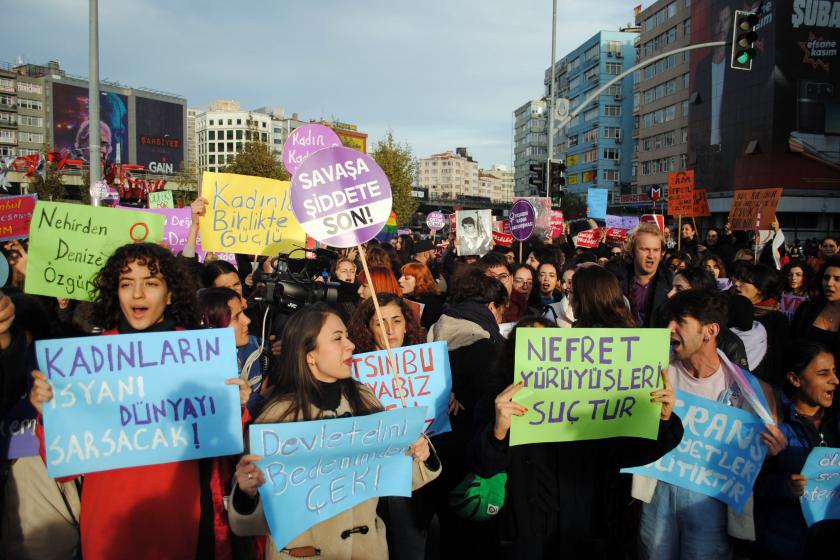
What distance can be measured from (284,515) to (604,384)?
1514mm

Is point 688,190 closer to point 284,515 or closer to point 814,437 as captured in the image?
point 814,437

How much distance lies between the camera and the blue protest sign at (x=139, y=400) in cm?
248

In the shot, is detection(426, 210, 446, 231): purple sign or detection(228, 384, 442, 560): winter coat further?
detection(426, 210, 446, 231): purple sign

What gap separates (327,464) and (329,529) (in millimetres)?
348

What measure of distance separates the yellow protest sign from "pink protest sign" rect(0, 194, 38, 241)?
2419 millimetres

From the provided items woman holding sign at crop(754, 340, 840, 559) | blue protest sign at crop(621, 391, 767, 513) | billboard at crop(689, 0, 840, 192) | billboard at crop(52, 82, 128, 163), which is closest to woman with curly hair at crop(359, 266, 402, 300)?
blue protest sign at crop(621, 391, 767, 513)

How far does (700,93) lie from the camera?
4809 centimetres

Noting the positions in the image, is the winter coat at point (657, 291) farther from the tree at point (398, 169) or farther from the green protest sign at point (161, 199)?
the tree at point (398, 169)

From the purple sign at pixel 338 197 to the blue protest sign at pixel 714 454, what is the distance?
75.8 inches

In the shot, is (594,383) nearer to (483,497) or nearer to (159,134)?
(483,497)

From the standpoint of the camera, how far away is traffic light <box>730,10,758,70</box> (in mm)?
10984

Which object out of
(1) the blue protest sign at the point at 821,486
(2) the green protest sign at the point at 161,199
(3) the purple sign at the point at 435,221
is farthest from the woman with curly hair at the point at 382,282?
(3) the purple sign at the point at 435,221

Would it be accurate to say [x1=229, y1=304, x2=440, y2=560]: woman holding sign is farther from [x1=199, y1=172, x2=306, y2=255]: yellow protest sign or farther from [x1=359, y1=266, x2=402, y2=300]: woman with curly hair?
[x1=199, y1=172, x2=306, y2=255]: yellow protest sign

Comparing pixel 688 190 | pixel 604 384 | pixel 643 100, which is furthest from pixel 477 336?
pixel 643 100
